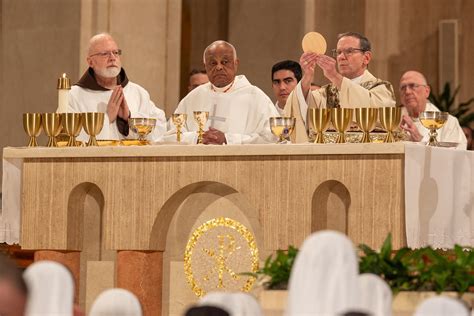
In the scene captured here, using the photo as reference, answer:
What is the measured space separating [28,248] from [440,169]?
9.78 ft

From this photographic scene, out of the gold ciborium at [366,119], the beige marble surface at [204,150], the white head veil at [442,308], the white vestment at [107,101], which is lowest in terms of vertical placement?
the white head veil at [442,308]

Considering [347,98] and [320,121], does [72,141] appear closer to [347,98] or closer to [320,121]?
[320,121]

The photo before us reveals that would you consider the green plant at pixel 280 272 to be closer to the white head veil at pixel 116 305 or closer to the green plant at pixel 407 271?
the green plant at pixel 407 271

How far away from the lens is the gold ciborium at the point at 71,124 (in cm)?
902

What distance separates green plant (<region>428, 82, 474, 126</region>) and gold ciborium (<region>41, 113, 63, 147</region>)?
6992 millimetres

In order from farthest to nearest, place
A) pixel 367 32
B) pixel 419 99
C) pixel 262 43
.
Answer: pixel 367 32
pixel 262 43
pixel 419 99

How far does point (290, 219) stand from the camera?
8109 millimetres

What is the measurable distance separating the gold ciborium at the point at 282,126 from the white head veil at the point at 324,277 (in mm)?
4603

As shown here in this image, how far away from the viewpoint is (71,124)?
9070mm

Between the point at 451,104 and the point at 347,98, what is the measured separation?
6520mm

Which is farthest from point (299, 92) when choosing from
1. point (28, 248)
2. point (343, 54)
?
point (28, 248)

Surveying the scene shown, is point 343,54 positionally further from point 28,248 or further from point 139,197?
point 28,248

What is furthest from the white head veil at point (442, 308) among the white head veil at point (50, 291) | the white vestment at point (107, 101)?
the white vestment at point (107, 101)

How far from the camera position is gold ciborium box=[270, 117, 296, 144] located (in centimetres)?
857
